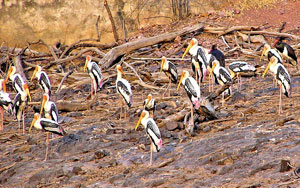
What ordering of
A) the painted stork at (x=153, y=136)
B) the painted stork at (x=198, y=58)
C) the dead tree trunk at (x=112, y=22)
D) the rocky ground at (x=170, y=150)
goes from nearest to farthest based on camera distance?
the rocky ground at (x=170, y=150), the painted stork at (x=153, y=136), the painted stork at (x=198, y=58), the dead tree trunk at (x=112, y=22)

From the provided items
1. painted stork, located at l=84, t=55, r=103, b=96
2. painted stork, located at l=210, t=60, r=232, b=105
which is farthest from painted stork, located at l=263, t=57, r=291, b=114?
painted stork, located at l=84, t=55, r=103, b=96

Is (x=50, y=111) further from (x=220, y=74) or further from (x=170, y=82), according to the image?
(x=220, y=74)

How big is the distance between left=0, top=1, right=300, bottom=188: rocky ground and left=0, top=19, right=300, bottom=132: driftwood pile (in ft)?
8.14

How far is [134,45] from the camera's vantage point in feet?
52.8

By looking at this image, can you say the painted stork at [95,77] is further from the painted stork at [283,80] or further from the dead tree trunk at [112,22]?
the dead tree trunk at [112,22]

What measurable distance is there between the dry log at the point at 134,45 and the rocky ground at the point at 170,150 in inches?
119

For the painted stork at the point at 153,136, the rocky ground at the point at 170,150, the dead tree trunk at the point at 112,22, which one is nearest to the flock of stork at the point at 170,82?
the painted stork at the point at 153,136

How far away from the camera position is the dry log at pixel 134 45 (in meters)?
15.3

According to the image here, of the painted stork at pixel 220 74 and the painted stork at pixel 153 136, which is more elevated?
the painted stork at pixel 220 74

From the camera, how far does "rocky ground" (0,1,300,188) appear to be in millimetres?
6957

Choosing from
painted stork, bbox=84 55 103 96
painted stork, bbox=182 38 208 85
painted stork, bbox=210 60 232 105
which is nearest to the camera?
painted stork, bbox=210 60 232 105

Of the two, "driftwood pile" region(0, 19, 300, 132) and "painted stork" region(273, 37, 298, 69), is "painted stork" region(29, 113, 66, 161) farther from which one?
"painted stork" region(273, 37, 298, 69)

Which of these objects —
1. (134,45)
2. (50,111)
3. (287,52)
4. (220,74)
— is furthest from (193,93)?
(134,45)

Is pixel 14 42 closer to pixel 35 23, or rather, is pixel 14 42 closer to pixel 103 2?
pixel 35 23
